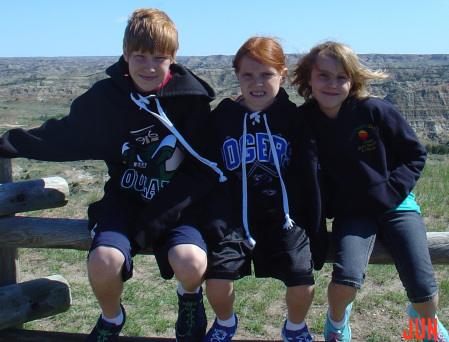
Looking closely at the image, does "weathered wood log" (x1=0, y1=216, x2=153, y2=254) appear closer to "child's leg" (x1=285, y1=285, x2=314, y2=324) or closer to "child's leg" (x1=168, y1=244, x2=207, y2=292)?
"child's leg" (x1=168, y1=244, x2=207, y2=292)

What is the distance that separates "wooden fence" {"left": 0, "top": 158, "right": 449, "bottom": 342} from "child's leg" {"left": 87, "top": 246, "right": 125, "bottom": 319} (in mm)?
400

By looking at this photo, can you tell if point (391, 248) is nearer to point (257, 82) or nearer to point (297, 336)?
point (297, 336)

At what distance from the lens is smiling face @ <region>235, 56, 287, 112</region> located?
3029 millimetres

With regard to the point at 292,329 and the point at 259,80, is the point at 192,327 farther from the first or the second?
the point at 259,80

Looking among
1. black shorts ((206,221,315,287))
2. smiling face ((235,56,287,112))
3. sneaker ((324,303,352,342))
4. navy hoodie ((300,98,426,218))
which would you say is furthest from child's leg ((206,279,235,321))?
smiling face ((235,56,287,112))

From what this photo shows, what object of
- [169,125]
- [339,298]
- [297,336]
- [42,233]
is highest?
[169,125]

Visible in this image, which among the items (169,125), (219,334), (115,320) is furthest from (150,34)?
(219,334)

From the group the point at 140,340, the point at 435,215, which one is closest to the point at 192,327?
the point at 140,340

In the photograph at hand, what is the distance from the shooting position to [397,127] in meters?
3.00

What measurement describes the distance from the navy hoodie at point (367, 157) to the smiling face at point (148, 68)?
987 mm

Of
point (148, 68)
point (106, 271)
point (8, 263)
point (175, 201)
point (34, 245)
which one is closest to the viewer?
point (106, 271)

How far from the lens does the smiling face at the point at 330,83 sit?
306 centimetres

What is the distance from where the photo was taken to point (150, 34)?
114 inches

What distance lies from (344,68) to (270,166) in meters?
0.74
